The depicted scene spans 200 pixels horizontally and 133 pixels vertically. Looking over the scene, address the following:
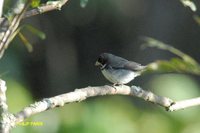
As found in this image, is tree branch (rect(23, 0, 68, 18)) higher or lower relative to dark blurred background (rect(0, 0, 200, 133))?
lower

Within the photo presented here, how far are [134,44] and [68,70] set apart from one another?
44.7 inches

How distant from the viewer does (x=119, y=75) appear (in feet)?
14.9

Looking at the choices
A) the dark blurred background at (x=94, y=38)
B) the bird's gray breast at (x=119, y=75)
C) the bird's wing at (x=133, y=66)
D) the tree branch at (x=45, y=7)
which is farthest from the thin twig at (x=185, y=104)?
the dark blurred background at (x=94, y=38)

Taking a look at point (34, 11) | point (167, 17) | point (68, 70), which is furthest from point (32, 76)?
point (34, 11)

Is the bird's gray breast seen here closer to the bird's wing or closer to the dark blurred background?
the bird's wing

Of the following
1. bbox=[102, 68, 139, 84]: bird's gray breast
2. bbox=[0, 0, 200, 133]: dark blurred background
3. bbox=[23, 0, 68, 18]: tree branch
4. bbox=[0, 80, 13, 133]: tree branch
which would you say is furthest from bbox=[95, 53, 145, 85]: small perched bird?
bbox=[0, 0, 200, 133]: dark blurred background

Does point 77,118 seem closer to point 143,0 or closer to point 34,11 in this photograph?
point 34,11

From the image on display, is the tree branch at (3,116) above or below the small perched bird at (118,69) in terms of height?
below

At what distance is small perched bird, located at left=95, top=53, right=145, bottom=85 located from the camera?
452cm

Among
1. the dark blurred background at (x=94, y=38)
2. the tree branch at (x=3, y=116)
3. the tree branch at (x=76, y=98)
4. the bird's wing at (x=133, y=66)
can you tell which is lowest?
the tree branch at (x=3, y=116)

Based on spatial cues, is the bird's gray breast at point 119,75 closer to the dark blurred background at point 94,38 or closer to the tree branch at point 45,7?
the tree branch at point 45,7

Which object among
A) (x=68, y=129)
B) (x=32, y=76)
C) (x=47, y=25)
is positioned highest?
(x=47, y=25)

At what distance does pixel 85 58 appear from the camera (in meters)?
10.0

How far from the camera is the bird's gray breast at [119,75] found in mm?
4453
